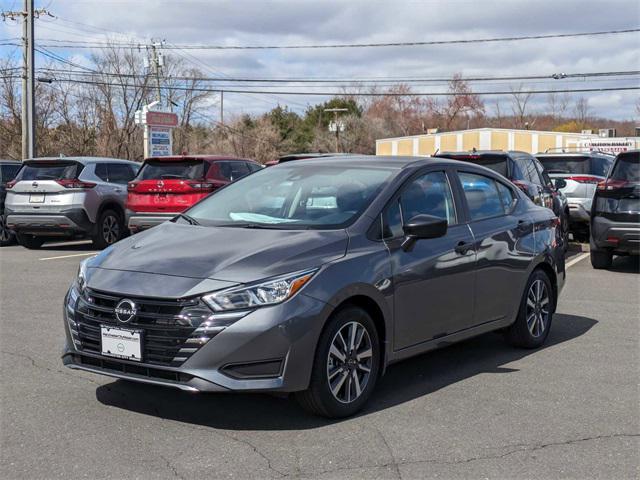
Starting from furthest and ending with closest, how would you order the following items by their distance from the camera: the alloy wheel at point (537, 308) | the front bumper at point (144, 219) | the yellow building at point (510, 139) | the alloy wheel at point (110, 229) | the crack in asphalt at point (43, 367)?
1. the yellow building at point (510, 139)
2. the alloy wheel at point (110, 229)
3. the front bumper at point (144, 219)
4. the alloy wheel at point (537, 308)
5. the crack in asphalt at point (43, 367)

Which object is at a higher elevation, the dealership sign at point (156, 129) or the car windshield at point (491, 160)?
the dealership sign at point (156, 129)

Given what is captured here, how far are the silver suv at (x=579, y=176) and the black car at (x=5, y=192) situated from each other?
34.9 feet

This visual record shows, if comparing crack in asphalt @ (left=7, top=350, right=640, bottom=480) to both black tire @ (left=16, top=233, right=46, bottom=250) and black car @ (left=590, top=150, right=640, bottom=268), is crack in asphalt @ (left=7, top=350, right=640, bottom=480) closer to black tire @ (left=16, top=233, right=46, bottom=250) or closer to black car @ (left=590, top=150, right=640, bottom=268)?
black car @ (left=590, top=150, right=640, bottom=268)

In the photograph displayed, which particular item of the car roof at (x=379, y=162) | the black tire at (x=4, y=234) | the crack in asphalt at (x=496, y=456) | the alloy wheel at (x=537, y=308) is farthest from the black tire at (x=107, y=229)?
the crack in asphalt at (x=496, y=456)

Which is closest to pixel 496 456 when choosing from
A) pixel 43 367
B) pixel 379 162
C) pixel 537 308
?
pixel 379 162

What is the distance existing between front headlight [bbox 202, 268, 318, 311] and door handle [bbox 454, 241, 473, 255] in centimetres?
169

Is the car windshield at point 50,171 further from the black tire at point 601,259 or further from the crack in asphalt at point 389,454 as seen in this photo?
the crack in asphalt at point 389,454

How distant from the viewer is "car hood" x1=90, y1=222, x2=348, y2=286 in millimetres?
4453

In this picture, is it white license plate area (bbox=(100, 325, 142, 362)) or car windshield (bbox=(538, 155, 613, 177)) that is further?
car windshield (bbox=(538, 155, 613, 177))

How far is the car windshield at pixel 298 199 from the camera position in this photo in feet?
17.2

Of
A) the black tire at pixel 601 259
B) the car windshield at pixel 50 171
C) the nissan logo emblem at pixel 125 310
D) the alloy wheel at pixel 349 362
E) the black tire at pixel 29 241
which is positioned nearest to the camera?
the nissan logo emblem at pixel 125 310

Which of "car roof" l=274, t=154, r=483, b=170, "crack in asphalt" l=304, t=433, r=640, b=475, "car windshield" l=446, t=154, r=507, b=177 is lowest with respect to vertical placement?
"crack in asphalt" l=304, t=433, r=640, b=475

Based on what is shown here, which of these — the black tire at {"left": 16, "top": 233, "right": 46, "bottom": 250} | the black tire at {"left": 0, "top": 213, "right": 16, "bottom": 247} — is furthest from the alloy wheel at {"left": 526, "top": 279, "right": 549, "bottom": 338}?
the black tire at {"left": 0, "top": 213, "right": 16, "bottom": 247}

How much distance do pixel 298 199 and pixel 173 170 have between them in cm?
820
